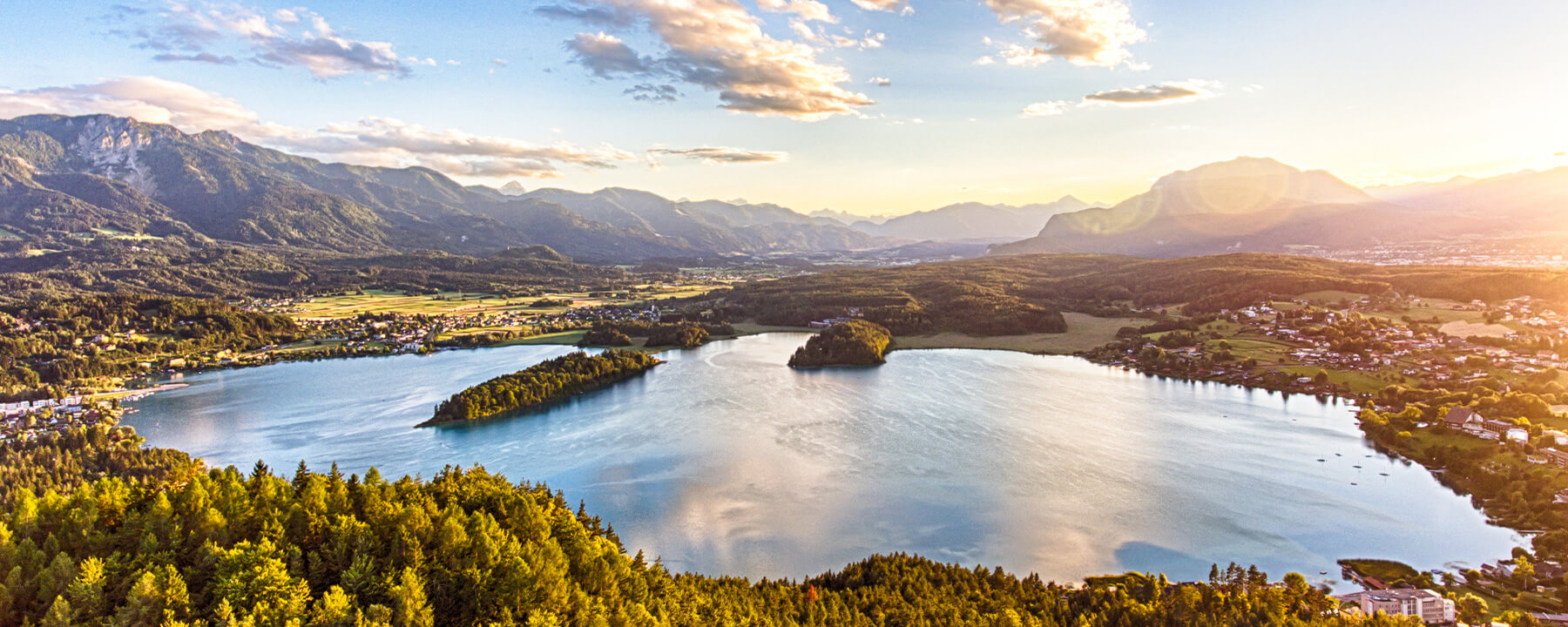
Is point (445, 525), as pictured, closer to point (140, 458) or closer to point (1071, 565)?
point (1071, 565)

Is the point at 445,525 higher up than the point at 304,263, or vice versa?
the point at 304,263

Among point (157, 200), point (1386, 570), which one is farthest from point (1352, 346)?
point (157, 200)

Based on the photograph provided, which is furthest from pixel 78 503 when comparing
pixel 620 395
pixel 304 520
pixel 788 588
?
pixel 620 395

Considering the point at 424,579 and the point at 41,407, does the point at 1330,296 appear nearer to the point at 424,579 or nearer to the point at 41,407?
the point at 424,579

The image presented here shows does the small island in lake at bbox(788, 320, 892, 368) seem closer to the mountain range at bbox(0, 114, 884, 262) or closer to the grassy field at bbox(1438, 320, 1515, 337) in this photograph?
the grassy field at bbox(1438, 320, 1515, 337)

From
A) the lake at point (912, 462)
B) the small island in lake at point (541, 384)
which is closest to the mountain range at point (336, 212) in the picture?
the lake at point (912, 462)

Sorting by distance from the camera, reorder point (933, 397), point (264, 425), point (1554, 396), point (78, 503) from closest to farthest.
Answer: point (78, 503), point (1554, 396), point (264, 425), point (933, 397)

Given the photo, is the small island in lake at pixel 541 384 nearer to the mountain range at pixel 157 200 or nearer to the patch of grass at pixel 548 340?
the patch of grass at pixel 548 340
